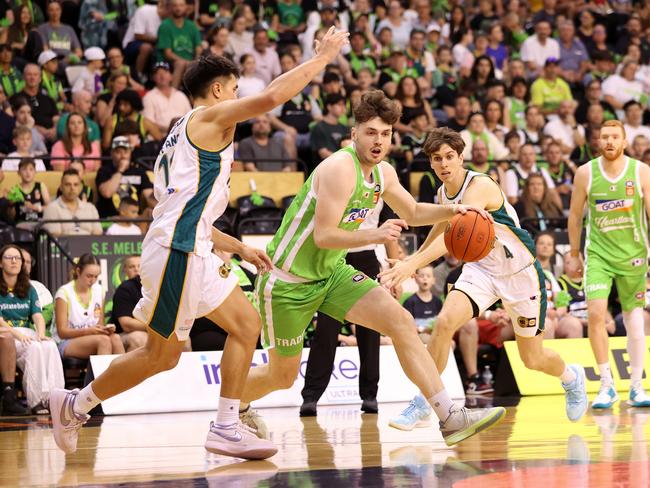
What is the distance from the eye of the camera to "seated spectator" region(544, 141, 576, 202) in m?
14.3

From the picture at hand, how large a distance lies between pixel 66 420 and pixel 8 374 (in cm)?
409

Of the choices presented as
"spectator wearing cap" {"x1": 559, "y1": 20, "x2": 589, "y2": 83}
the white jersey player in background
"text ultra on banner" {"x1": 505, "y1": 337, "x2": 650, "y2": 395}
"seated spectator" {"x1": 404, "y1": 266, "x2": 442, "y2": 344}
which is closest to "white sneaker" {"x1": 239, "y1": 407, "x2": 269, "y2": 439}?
the white jersey player in background

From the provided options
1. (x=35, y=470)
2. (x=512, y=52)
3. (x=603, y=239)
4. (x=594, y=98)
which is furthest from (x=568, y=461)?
(x=512, y=52)

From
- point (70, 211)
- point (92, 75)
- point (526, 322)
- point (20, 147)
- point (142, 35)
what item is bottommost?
point (526, 322)

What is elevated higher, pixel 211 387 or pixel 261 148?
pixel 261 148

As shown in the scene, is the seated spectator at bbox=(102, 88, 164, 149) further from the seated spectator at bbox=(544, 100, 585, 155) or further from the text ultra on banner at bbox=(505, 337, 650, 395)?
the seated spectator at bbox=(544, 100, 585, 155)

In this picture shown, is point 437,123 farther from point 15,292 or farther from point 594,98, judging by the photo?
point 15,292

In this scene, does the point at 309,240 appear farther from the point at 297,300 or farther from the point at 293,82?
the point at 293,82

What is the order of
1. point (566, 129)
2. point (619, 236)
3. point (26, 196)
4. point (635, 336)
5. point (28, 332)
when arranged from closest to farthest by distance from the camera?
point (619, 236)
point (635, 336)
point (28, 332)
point (26, 196)
point (566, 129)

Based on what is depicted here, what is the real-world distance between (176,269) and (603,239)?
4.69m

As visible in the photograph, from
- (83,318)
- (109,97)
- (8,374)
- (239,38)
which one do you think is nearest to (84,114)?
(109,97)

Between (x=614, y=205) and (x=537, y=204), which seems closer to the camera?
(x=614, y=205)

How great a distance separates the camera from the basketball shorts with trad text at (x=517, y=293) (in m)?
7.49

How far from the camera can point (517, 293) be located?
298 inches
